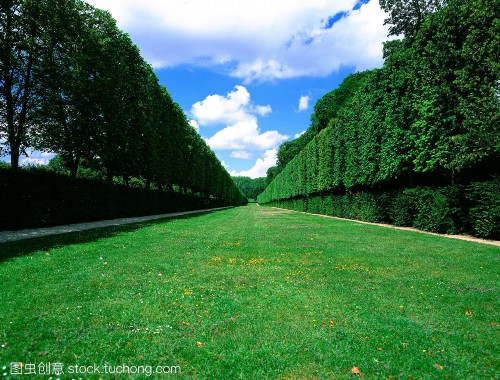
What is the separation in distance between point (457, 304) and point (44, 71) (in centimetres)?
2005

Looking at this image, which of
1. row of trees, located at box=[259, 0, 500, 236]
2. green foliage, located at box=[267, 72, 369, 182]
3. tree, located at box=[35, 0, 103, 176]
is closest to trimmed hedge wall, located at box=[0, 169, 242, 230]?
tree, located at box=[35, 0, 103, 176]

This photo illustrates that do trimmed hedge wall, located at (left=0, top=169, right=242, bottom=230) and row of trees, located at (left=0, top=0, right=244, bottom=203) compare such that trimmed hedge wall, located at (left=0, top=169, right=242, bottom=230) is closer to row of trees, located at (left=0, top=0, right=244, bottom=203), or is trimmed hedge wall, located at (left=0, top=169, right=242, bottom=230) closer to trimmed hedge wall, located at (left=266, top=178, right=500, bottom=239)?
row of trees, located at (left=0, top=0, right=244, bottom=203)

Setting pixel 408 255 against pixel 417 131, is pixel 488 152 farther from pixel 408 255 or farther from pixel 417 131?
pixel 408 255

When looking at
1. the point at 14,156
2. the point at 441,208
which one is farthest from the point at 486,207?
the point at 14,156

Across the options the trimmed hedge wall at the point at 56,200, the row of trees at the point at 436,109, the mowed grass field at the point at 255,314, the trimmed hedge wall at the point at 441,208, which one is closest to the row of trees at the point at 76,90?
the trimmed hedge wall at the point at 56,200

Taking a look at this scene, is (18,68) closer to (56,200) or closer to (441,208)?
(56,200)

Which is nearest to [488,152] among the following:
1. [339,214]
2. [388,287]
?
[388,287]

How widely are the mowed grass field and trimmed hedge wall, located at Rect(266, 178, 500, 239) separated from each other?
3.92 metres

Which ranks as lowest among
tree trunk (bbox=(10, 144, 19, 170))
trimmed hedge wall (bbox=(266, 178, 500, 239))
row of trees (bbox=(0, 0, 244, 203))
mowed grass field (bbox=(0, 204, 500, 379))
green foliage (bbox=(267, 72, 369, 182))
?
mowed grass field (bbox=(0, 204, 500, 379))

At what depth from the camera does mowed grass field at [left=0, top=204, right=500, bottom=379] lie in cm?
293

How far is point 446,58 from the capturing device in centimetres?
1263

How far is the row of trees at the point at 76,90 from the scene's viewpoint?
14484mm

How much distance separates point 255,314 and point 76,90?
59.0 ft

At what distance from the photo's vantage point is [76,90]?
648 inches
